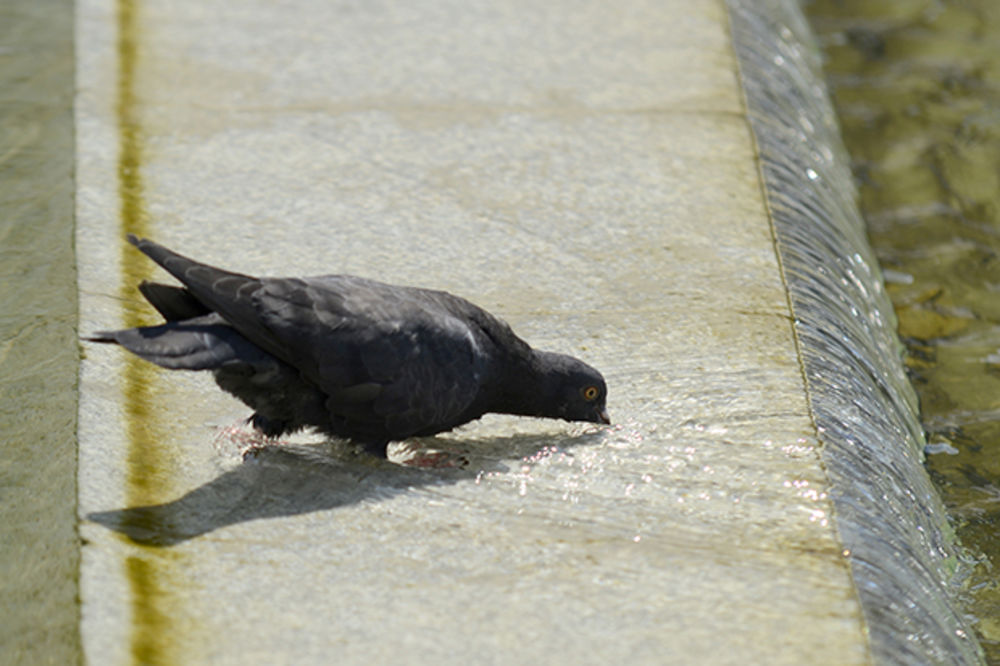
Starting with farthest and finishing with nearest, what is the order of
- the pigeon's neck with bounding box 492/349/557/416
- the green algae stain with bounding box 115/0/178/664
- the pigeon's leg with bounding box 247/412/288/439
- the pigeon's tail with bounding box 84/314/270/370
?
the pigeon's neck with bounding box 492/349/557/416 → the pigeon's leg with bounding box 247/412/288/439 → the pigeon's tail with bounding box 84/314/270/370 → the green algae stain with bounding box 115/0/178/664

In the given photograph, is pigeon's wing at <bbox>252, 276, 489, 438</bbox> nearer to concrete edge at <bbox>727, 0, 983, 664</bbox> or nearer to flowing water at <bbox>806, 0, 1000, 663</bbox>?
concrete edge at <bbox>727, 0, 983, 664</bbox>

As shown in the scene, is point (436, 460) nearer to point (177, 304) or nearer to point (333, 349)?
point (333, 349)

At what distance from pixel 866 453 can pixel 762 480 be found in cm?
64

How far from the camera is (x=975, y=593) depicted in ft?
15.2

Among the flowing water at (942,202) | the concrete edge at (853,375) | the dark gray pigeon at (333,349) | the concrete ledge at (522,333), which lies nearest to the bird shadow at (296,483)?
the concrete ledge at (522,333)

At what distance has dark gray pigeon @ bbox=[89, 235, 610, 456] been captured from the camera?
12.5ft

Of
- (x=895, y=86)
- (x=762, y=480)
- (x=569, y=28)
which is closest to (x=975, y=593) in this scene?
(x=762, y=480)

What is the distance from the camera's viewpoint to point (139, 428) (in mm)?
4254

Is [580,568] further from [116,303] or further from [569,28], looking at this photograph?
[569,28]

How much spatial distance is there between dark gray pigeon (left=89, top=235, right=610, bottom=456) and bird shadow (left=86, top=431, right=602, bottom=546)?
13 centimetres

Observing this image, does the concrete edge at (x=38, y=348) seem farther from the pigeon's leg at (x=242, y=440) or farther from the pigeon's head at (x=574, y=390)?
the pigeon's head at (x=574, y=390)

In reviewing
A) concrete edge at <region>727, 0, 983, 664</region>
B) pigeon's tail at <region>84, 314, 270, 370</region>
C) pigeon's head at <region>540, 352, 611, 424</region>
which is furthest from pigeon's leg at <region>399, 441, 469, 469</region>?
concrete edge at <region>727, 0, 983, 664</region>

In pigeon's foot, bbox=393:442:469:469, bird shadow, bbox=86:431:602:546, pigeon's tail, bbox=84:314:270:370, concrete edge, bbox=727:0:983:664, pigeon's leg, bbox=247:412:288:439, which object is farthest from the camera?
pigeon's foot, bbox=393:442:469:469

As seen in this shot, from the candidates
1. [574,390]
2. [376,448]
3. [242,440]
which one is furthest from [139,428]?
[574,390]
